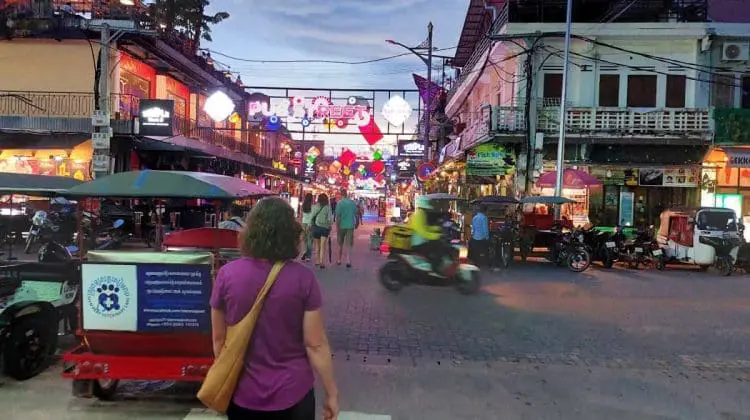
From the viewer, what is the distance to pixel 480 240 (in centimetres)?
1555

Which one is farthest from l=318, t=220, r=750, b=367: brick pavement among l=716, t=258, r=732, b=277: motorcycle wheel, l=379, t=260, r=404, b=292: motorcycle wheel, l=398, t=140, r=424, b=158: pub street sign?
l=398, t=140, r=424, b=158: pub street sign

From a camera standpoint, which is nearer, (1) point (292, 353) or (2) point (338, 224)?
(1) point (292, 353)

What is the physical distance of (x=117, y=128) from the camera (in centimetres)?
2136

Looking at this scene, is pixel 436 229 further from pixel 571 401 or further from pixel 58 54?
pixel 58 54

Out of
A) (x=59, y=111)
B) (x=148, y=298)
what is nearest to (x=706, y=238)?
(x=148, y=298)

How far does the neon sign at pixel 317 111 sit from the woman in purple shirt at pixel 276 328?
87.4 feet

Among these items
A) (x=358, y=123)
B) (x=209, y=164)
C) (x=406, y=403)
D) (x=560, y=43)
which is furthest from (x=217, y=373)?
(x=209, y=164)

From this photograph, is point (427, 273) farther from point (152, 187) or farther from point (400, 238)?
point (152, 187)

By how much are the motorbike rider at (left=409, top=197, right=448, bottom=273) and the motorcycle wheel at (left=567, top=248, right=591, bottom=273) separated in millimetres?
5664

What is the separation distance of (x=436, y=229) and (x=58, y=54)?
17702 mm

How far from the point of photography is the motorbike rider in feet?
37.0

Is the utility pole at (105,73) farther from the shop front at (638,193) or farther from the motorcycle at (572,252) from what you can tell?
the shop front at (638,193)

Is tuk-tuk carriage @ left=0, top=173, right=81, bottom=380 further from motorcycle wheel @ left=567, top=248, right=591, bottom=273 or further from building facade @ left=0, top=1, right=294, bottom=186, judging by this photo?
building facade @ left=0, top=1, right=294, bottom=186

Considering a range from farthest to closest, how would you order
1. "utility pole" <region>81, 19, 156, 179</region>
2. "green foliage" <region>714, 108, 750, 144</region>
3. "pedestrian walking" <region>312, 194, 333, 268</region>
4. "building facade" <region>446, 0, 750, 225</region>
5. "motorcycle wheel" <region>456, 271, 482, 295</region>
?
"building facade" <region>446, 0, 750, 225</region>, "green foliage" <region>714, 108, 750, 144</region>, "utility pole" <region>81, 19, 156, 179</region>, "pedestrian walking" <region>312, 194, 333, 268</region>, "motorcycle wheel" <region>456, 271, 482, 295</region>
